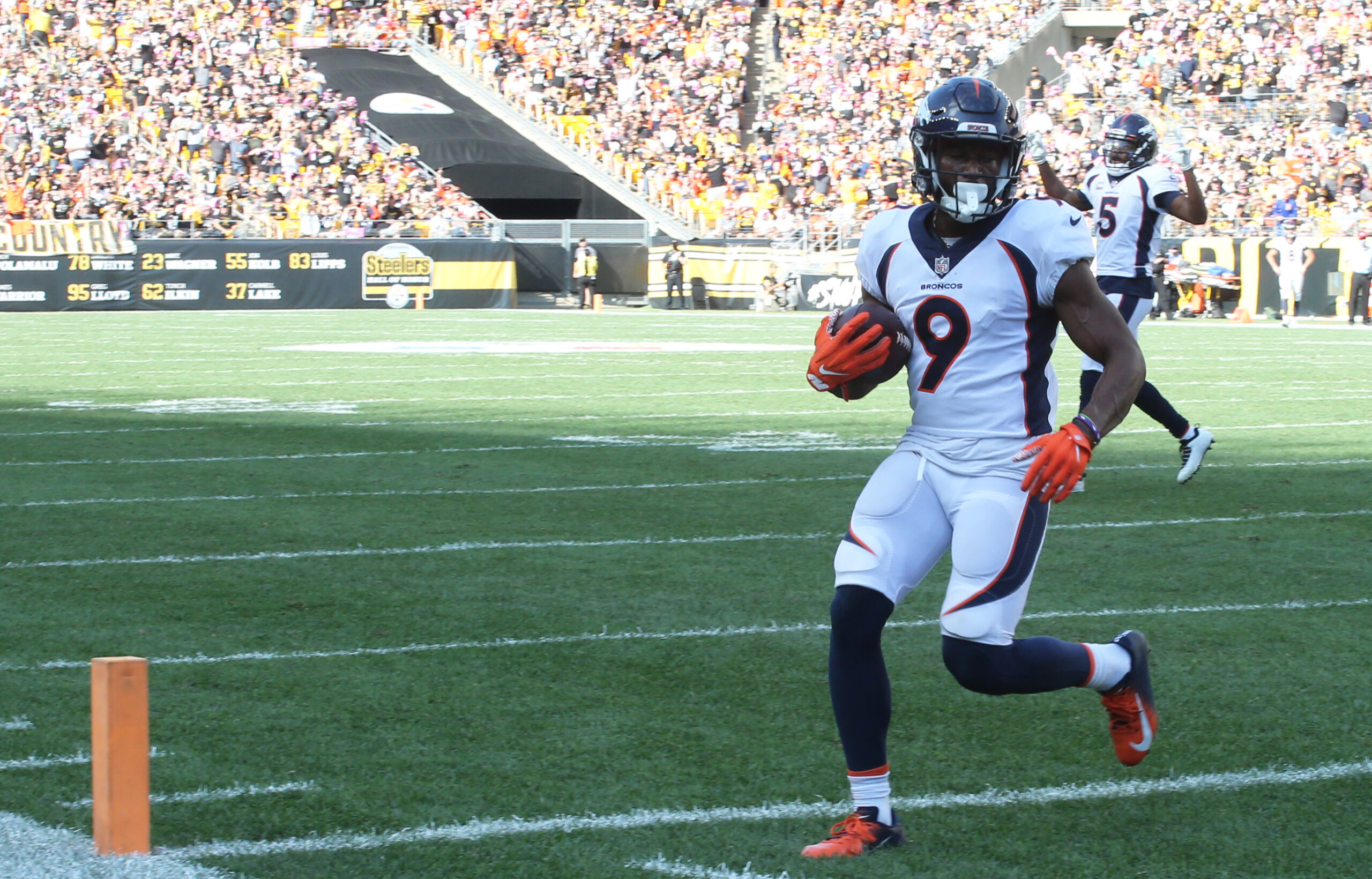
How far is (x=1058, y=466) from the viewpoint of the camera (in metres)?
3.52

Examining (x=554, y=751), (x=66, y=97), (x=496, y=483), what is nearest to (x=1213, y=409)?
(x=496, y=483)

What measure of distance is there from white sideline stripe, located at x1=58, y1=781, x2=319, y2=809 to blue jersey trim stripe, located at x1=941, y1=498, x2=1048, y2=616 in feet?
5.37

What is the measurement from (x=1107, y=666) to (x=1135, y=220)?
5.54 m

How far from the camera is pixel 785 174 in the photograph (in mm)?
37031

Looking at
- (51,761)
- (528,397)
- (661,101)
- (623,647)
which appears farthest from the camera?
(661,101)

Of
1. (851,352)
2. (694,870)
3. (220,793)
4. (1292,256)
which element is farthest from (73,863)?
(1292,256)

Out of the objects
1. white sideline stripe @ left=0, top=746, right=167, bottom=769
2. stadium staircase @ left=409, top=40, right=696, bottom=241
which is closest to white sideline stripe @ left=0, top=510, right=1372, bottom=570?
white sideline stripe @ left=0, top=746, right=167, bottom=769

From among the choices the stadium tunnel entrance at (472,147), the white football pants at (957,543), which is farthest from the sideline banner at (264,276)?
the white football pants at (957,543)

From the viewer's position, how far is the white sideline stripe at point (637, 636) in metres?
5.25

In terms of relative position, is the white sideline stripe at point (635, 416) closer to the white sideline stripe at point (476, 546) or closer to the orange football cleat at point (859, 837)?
the white sideline stripe at point (476, 546)

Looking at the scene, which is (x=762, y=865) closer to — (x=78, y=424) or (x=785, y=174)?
(x=78, y=424)

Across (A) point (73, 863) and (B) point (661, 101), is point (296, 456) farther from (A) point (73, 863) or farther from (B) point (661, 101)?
(B) point (661, 101)

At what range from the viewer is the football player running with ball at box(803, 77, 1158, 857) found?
143 inches

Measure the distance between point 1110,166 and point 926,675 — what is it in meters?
4.93
